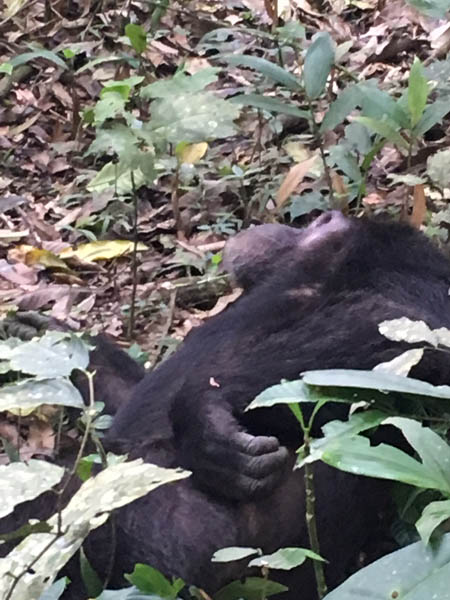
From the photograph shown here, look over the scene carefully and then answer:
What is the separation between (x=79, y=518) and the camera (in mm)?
1246

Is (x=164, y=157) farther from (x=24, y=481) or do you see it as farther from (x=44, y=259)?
(x=24, y=481)

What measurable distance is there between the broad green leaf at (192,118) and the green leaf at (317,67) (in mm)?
348

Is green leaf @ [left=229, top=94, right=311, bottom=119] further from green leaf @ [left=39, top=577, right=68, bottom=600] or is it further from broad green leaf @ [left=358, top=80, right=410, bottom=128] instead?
green leaf @ [left=39, top=577, right=68, bottom=600]

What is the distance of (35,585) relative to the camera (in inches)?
47.8

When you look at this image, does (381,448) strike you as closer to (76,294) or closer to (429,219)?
(429,219)

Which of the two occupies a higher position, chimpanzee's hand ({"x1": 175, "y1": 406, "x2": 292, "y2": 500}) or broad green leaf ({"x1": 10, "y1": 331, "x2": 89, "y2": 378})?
broad green leaf ({"x1": 10, "y1": 331, "x2": 89, "y2": 378})

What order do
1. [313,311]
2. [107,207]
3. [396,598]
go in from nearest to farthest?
1. [396,598]
2. [313,311]
3. [107,207]

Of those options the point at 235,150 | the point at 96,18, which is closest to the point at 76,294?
the point at 235,150

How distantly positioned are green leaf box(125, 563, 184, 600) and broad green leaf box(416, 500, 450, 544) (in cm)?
44

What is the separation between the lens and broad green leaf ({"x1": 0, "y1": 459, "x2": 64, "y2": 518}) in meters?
1.32

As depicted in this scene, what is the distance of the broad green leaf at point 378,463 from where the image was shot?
124 cm

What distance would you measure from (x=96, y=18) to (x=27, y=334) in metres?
3.28

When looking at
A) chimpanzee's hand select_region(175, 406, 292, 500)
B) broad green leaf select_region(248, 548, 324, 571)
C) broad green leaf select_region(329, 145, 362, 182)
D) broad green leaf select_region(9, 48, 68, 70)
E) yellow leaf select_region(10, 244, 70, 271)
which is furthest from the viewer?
broad green leaf select_region(9, 48, 68, 70)

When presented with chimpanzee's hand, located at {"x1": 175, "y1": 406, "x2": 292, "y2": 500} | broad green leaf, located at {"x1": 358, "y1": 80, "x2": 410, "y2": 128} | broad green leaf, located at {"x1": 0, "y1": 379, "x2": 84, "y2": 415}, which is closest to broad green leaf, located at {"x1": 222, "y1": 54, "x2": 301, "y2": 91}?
broad green leaf, located at {"x1": 358, "y1": 80, "x2": 410, "y2": 128}
